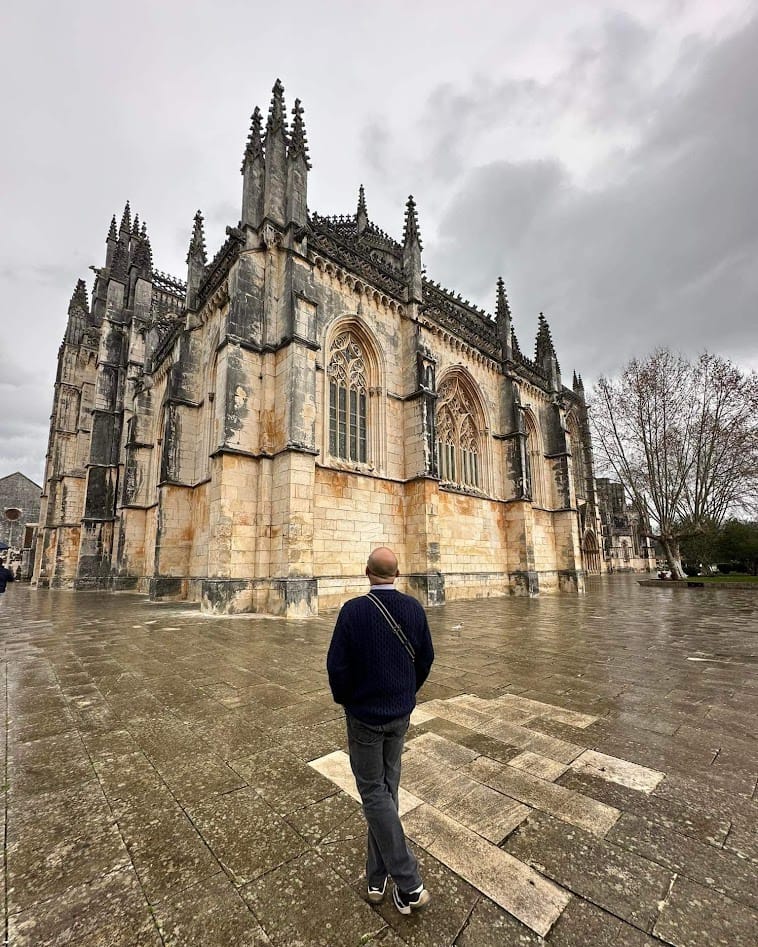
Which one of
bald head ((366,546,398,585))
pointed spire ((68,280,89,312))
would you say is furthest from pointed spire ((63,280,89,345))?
bald head ((366,546,398,585))

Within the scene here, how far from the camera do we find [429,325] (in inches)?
651

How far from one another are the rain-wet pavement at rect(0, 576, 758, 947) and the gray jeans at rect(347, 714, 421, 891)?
5.1 inches

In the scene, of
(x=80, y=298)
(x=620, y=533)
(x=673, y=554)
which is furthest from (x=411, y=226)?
(x=620, y=533)

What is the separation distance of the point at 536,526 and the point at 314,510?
42.6 feet

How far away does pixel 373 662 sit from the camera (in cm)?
186

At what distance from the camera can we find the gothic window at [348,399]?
13344mm

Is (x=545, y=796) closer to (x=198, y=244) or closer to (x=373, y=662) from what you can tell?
(x=373, y=662)

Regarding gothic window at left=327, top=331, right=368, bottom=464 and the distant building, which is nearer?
gothic window at left=327, top=331, right=368, bottom=464

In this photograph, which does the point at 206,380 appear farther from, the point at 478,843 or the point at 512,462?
the point at 478,843

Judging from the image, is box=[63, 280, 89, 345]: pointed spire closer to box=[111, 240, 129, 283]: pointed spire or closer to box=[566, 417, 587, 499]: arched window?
box=[111, 240, 129, 283]: pointed spire

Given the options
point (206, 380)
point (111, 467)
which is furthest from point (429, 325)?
point (111, 467)

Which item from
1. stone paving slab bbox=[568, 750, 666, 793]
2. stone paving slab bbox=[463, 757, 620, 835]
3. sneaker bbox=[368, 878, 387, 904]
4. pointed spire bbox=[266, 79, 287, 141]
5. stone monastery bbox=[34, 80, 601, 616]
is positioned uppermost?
pointed spire bbox=[266, 79, 287, 141]

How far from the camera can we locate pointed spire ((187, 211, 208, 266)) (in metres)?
16.3

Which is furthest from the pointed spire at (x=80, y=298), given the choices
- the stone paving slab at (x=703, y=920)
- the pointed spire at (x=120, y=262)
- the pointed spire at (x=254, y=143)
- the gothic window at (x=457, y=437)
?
the stone paving slab at (x=703, y=920)
